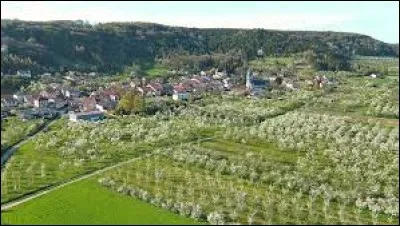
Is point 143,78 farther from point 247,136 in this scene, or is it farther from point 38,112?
point 247,136

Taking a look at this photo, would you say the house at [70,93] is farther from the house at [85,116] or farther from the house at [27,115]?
the house at [85,116]

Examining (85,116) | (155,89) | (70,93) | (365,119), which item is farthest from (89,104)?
(365,119)

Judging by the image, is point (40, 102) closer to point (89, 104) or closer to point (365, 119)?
point (89, 104)

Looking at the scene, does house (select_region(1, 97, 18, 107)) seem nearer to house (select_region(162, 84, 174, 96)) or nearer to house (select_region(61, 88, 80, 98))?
house (select_region(61, 88, 80, 98))

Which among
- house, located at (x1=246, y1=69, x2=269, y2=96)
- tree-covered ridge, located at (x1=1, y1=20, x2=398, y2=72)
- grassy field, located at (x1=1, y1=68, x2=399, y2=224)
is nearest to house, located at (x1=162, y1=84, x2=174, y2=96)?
house, located at (x1=246, y1=69, x2=269, y2=96)

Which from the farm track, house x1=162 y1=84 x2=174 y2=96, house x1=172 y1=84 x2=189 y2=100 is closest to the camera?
the farm track

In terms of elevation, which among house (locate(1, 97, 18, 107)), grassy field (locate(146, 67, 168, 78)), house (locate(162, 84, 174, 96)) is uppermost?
house (locate(1, 97, 18, 107))
